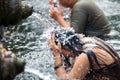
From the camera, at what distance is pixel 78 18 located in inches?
207

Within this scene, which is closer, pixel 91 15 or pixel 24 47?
pixel 91 15

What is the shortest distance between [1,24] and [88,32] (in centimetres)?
264

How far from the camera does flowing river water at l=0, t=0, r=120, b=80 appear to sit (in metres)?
5.27

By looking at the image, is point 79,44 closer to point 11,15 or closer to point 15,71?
point 11,15

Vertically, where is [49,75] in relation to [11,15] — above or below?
below

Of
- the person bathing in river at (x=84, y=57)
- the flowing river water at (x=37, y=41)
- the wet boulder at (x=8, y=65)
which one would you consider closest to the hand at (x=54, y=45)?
the person bathing in river at (x=84, y=57)

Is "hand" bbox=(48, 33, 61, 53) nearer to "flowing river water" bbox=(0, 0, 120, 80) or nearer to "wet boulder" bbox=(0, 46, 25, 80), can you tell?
"flowing river water" bbox=(0, 0, 120, 80)

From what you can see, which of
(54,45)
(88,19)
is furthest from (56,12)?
(54,45)

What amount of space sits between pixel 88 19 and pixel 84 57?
62.9 inches

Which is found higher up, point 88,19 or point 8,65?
point 8,65

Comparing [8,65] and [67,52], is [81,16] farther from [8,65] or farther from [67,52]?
[8,65]

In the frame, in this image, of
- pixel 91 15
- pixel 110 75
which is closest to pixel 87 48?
pixel 110 75

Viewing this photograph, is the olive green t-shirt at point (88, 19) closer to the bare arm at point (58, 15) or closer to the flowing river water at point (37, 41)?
the bare arm at point (58, 15)

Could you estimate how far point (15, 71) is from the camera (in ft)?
7.65
